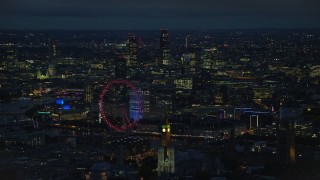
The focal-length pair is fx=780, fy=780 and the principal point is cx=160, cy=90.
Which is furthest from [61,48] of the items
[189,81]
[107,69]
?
[189,81]

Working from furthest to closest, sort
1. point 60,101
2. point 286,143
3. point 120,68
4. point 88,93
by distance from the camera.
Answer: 1. point 120,68
2. point 88,93
3. point 60,101
4. point 286,143

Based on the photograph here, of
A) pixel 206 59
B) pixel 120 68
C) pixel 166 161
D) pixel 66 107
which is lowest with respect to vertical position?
pixel 66 107

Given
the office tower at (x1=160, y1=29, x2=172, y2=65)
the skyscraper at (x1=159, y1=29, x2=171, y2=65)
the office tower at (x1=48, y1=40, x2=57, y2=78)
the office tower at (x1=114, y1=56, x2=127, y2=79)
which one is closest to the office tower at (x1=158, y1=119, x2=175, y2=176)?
the skyscraper at (x1=159, y1=29, x2=171, y2=65)

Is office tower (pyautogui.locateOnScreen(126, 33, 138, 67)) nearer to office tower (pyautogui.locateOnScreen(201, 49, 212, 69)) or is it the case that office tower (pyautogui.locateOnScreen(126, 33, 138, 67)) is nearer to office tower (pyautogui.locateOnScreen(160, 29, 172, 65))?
office tower (pyautogui.locateOnScreen(160, 29, 172, 65))

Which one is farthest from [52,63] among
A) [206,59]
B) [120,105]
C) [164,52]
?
[120,105]

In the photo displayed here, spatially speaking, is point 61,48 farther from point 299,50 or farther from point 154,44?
point 299,50

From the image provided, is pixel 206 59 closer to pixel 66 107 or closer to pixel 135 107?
pixel 66 107

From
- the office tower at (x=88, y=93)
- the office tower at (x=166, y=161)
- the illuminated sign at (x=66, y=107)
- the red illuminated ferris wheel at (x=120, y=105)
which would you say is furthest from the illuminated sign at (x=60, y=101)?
the office tower at (x=166, y=161)
